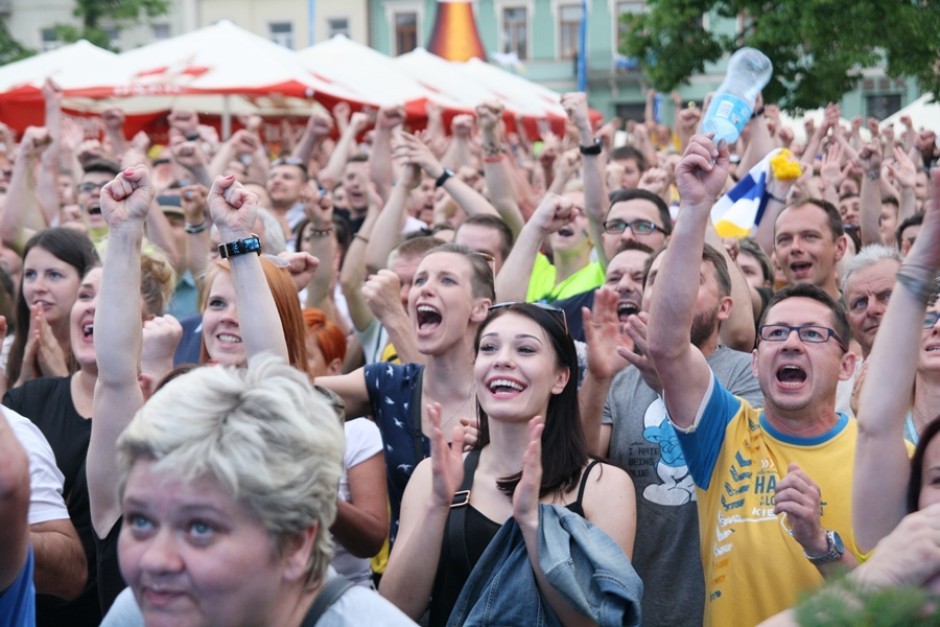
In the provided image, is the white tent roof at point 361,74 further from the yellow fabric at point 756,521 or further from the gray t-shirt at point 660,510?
the yellow fabric at point 756,521

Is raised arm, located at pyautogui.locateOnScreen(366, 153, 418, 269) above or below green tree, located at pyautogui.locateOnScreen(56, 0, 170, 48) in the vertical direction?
Result: below

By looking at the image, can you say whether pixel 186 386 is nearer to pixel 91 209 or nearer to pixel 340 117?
pixel 91 209

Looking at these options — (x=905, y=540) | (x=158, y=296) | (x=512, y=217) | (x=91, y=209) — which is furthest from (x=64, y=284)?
(x=905, y=540)

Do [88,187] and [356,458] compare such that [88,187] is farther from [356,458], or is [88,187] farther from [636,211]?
[356,458]

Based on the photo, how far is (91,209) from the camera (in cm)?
739

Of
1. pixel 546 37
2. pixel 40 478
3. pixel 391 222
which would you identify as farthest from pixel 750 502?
pixel 546 37

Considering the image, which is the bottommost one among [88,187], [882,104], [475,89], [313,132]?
[882,104]

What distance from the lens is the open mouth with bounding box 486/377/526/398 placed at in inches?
146

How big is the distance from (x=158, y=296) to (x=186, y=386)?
281cm

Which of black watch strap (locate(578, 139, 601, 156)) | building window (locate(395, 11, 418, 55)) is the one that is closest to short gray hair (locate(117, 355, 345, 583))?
black watch strap (locate(578, 139, 601, 156))

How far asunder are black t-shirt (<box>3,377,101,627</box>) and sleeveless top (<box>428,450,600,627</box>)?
1051 mm

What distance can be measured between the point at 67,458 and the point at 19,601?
1.53m

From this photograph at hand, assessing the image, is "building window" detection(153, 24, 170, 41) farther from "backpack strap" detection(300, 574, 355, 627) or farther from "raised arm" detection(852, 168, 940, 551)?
"backpack strap" detection(300, 574, 355, 627)

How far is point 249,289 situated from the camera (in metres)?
3.51
